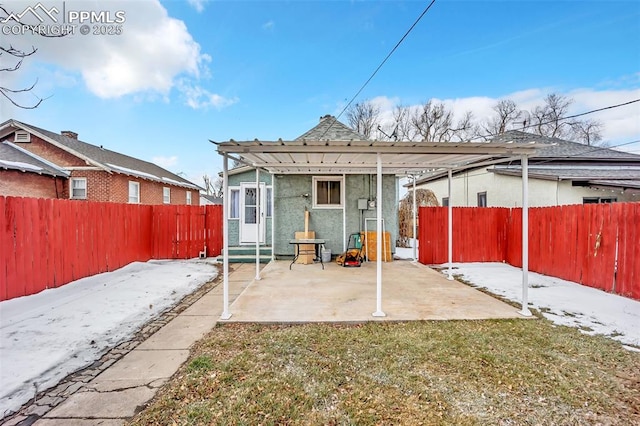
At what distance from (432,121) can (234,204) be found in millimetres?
20267

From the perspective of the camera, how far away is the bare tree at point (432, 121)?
2412 cm

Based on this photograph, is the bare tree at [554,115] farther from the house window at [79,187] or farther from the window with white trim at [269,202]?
the house window at [79,187]

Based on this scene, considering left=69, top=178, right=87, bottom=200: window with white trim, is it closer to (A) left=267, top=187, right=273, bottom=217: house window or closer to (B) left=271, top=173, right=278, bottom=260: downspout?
(A) left=267, top=187, right=273, bottom=217: house window

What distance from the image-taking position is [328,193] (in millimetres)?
9203

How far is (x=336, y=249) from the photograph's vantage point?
917 cm

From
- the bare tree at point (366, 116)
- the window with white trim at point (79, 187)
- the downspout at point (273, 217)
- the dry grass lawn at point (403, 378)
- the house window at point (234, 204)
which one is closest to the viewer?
the dry grass lawn at point (403, 378)

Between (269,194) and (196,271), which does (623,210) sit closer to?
(269,194)

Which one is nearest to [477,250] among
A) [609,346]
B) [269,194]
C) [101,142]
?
[609,346]

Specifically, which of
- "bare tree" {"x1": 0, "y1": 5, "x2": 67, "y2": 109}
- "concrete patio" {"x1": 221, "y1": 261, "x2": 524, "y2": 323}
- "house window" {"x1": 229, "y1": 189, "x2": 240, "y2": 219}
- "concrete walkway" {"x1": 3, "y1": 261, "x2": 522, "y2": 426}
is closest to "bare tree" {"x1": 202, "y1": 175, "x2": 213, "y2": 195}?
"house window" {"x1": 229, "y1": 189, "x2": 240, "y2": 219}

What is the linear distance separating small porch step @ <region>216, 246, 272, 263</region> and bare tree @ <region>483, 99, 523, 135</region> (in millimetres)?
22980

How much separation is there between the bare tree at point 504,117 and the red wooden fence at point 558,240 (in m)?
18.9

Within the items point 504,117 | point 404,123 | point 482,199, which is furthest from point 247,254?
point 504,117

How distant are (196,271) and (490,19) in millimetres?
11475

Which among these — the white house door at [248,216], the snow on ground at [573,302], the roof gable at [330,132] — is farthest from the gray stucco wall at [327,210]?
the snow on ground at [573,302]
